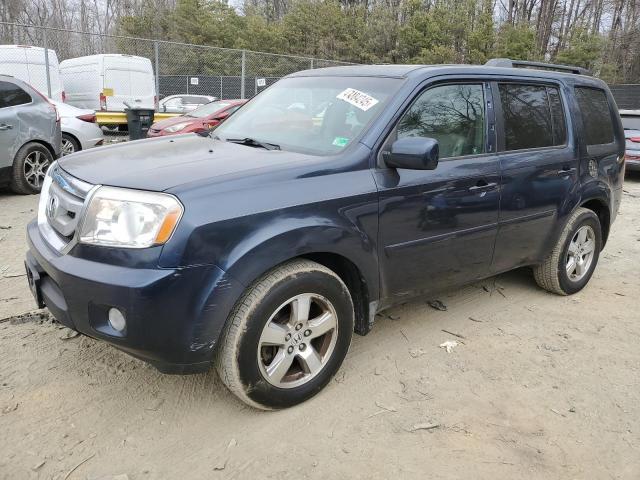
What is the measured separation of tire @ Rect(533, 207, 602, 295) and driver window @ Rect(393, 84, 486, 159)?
133 cm

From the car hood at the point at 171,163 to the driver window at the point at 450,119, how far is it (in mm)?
Result: 732

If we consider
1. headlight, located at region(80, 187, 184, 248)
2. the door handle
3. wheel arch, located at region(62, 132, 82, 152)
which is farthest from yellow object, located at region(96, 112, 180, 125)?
headlight, located at region(80, 187, 184, 248)

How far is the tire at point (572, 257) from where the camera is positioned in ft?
14.3

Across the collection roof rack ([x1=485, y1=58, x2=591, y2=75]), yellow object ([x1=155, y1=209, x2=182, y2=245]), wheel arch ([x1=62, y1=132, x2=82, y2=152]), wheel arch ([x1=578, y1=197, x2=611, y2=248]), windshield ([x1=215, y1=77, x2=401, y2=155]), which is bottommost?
wheel arch ([x1=62, y1=132, x2=82, y2=152])

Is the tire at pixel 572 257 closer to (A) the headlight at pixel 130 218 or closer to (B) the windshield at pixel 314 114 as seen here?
(B) the windshield at pixel 314 114

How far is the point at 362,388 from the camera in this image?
3080 mm

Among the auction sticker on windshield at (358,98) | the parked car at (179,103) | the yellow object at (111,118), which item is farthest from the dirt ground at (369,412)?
the parked car at (179,103)

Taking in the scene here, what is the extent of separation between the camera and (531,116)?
396cm

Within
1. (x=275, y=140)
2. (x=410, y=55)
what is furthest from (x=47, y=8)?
(x=275, y=140)

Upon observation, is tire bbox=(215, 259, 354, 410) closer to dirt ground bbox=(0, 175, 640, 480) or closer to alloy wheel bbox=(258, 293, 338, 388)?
alloy wheel bbox=(258, 293, 338, 388)

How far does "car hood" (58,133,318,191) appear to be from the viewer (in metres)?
2.50

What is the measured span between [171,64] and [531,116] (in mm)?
15868

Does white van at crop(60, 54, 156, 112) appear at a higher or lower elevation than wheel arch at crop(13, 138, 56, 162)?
higher

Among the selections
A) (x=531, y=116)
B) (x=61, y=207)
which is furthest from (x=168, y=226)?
(x=531, y=116)
